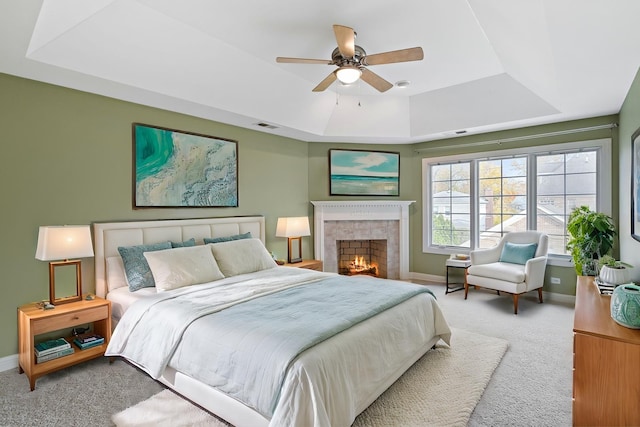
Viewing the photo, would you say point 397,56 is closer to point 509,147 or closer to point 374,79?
point 374,79

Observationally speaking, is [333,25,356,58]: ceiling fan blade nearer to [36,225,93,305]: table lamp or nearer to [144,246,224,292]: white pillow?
[144,246,224,292]: white pillow

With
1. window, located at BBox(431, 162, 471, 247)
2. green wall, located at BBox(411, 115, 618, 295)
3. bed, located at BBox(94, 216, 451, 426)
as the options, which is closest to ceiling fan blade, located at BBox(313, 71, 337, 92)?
bed, located at BBox(94, 216, 451, 426)

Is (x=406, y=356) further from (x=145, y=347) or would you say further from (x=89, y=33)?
(x=89, y=33)

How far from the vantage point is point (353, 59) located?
9.11 ft

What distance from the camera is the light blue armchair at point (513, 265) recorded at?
4.27 meters

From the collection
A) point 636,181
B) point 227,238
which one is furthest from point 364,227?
point 636,181

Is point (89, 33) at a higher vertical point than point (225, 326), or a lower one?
higher

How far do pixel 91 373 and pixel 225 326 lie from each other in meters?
1.54

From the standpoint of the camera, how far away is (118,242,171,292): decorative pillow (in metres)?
3.11

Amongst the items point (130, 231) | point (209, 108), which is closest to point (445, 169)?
point (209, 108)

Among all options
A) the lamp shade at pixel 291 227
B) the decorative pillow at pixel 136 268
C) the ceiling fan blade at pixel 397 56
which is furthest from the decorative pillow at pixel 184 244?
the ceiling fan blade at pixel 397 56

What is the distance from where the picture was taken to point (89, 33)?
2613 mm

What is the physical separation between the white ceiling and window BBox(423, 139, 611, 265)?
25.5 inches

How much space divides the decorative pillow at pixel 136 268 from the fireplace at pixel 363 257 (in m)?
3.55
